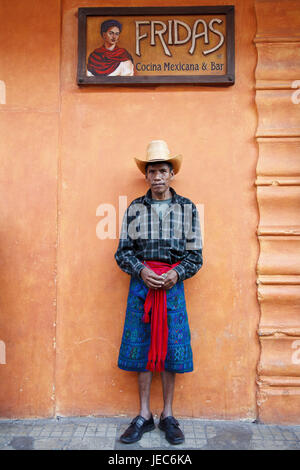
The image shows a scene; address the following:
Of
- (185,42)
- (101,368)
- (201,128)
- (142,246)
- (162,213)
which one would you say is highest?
(185,42)

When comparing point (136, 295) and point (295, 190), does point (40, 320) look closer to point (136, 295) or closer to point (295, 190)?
point (136, 295)

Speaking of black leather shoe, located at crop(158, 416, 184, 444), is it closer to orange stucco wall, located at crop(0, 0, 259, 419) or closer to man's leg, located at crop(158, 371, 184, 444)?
man's leg, located at crop(158, 371, 184, 444)

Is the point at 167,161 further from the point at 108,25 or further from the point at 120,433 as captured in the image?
the point at 120,433

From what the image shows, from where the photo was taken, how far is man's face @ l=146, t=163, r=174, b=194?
290 cm

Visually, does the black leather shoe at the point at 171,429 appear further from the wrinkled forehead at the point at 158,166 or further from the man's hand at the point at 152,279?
the wrinkled forehead at the point at 158,166

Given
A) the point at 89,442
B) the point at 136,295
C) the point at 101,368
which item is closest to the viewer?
the point at 89,442

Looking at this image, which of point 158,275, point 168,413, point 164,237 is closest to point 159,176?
point 164,237

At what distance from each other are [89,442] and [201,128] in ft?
8.38

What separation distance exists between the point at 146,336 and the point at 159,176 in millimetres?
1210

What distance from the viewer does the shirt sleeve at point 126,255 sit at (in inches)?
111

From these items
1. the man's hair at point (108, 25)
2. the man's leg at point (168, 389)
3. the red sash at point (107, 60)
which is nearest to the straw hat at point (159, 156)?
the red sash at point (107, 60)

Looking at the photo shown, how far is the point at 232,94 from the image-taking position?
319 cm

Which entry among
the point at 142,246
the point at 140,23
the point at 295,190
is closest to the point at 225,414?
the point at 142,246

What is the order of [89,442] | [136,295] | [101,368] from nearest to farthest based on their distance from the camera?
[89,442]
[136,295]
[101,368]
